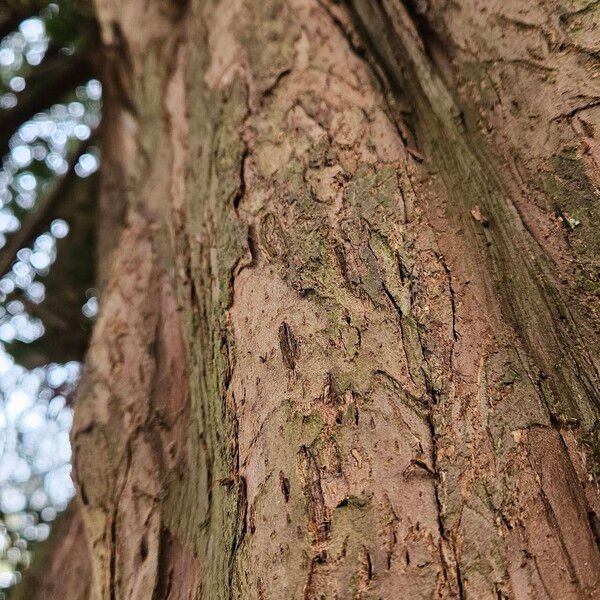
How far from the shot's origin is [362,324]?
44.6 inches

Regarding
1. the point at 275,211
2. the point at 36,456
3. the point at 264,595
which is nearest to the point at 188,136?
the point at 275,211

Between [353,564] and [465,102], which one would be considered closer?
[353,564]

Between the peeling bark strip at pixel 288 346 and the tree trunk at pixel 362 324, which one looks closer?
the tree trunk at pixel 362 324

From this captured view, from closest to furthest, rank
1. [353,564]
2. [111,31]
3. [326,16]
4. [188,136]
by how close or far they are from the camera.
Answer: [353,564]
[326,16]
[188,136]
[111,31]

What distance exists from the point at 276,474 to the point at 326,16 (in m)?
1.29

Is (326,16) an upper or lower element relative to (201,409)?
upper

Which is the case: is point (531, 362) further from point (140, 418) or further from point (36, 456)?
point (36, 456)

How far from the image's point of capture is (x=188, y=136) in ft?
6.12

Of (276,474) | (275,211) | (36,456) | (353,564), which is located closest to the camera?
(353,564)

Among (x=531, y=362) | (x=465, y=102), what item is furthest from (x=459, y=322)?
(x=465, y=102)

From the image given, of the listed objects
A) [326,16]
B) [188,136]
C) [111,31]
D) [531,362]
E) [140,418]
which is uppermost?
[111,31]

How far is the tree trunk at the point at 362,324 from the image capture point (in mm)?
958

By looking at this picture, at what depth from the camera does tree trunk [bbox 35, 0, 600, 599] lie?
96 centimetres

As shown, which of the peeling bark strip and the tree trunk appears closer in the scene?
the tree trunk
